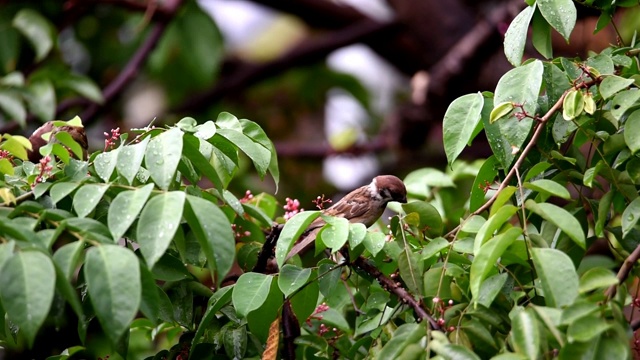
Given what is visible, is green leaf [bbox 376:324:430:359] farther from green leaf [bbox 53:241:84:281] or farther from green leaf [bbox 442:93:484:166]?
green leaf [bbox 53:241:84:281]

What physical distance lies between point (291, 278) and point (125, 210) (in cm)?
59

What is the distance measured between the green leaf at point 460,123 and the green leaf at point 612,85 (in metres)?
0.34

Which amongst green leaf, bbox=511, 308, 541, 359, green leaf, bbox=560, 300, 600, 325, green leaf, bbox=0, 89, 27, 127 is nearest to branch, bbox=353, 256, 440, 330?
green leaf, bbox=511, 308, 541, 359

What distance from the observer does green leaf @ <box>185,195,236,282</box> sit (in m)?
1.99

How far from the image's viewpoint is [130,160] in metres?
2.25

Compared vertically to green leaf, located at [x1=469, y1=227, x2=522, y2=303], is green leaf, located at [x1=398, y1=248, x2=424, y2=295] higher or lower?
lower

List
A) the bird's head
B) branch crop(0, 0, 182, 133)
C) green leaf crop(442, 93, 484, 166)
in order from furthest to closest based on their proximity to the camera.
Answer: branch crop(0, 0, 182, 133) < the bird's head < green leaf crop(442, 93, 484, 166)

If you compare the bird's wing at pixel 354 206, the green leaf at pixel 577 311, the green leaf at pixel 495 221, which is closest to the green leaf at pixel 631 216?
the green leaf at pixel 495 221

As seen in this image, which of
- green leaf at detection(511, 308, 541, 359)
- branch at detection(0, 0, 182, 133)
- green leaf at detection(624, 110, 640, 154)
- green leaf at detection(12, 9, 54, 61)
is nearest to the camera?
green leaf at detection(511, 308, 541, 359)

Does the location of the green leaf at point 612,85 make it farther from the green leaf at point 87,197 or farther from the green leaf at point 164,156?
the green leaf at point 87,197

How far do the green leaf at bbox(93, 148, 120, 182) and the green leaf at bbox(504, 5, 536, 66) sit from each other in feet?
3.81

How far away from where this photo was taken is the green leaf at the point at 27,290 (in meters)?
1.75

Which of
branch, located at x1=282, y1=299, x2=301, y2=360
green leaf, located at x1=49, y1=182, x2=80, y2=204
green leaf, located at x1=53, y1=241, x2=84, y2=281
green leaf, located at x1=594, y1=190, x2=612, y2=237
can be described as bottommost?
branch, located at x1=282, y1=299, x2=301, y2=360

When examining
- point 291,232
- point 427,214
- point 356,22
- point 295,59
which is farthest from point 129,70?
point 291,232
